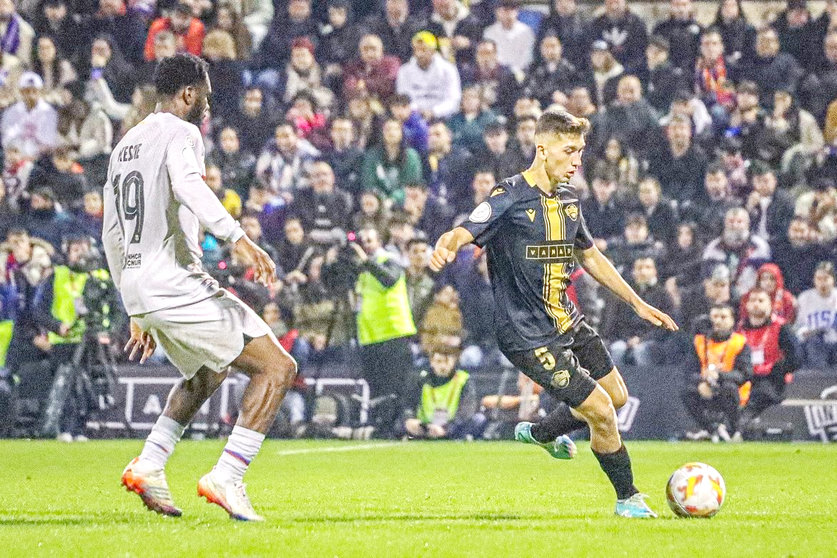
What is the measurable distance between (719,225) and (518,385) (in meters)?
3.29

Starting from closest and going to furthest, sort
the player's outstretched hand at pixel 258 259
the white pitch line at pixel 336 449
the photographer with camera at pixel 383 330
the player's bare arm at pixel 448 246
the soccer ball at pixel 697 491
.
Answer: the player's outstretched hand at pixel 258 259 → the player's bare arm at pixel 448 246 → the soccer ball at pixel 697 491 → the white pitch line at pixel 336 449 → the photographer with camera at pixel 383 330

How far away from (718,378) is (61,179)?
869 cm

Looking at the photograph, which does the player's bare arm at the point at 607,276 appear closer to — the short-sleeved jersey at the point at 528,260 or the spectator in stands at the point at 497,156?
the short-sleeved jersey at the point at 528,260

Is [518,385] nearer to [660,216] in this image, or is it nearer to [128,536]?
[660,216]

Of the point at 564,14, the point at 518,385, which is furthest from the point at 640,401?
the point at 564,14

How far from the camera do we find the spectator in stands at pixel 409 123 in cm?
1847

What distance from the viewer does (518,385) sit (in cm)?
1606

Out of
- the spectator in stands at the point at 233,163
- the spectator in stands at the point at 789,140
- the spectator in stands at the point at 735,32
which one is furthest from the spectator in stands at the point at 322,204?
the spectator in stands at the point at 735,32

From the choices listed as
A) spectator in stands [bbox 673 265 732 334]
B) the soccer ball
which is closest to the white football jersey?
the soccer ball

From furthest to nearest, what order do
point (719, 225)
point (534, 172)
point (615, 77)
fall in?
point (615, 77)
point (719, 225)
point (534, 172)

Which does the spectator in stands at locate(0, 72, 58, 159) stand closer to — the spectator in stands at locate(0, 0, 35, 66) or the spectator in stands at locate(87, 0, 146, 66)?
the spectator in stands at locate(0, 0, 35, 66)

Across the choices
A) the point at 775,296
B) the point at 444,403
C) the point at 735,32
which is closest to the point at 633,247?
the point at 775,296

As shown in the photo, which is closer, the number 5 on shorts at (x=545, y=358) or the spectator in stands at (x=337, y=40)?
the number 5 on shorts at (x=545, y=358)

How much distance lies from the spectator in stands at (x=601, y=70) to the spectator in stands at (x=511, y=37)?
993 millimetres
